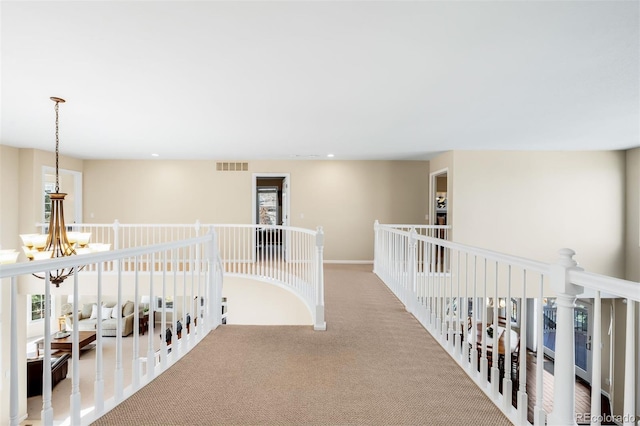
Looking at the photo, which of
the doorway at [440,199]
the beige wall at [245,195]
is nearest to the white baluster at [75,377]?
the beige wall at [245,195]

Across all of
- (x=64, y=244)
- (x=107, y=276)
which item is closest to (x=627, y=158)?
(x=64, y=244)

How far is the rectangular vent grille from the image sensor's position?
8273mm

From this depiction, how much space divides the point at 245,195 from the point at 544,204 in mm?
6880

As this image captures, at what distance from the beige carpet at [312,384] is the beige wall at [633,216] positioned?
6.13 m

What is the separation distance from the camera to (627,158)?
22.4 ft

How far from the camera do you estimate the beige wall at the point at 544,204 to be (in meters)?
6.88

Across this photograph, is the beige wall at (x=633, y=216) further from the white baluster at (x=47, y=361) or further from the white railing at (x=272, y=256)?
the white baluster at (x=47, y=361)

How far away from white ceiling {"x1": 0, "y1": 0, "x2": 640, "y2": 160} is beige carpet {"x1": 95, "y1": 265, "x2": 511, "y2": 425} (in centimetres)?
259

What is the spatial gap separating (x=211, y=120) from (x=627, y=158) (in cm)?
836

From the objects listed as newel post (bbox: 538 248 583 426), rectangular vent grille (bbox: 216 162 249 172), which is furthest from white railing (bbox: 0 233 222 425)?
rectangular vent grille (bbox: 216 162 249 172)

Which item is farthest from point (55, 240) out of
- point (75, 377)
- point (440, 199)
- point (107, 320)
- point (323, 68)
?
point (440, 199)

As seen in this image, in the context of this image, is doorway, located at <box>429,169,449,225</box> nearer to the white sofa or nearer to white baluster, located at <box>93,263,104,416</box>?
white baluster, located at <box>93,263,104,416</box>

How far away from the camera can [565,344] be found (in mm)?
1562

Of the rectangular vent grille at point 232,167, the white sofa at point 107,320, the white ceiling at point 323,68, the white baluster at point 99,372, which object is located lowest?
the white sofa at point 107,320
